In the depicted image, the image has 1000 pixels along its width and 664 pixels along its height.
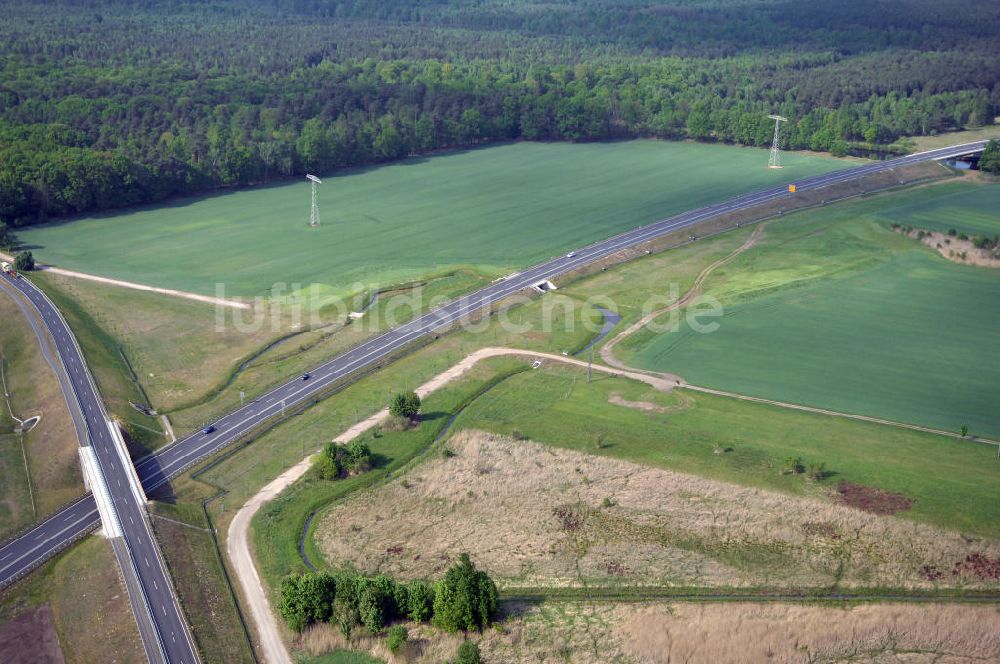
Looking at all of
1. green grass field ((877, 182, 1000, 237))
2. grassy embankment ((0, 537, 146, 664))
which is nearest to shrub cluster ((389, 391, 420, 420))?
grassy embankment ((0, 537, 146, 664))

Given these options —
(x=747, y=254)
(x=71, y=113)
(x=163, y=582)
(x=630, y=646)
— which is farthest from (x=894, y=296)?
(x=71, y=113)

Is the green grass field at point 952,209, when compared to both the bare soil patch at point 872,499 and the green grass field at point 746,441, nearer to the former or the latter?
the green grass field at point 746,441

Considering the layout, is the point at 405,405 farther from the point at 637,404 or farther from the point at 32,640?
the point at 32,640

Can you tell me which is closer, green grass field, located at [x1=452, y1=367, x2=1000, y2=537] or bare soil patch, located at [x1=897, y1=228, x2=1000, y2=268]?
green grass field, located at [x1=452, y1=367, x2=1000, y2=537]

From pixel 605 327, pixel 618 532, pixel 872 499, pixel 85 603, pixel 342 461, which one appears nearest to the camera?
pixel 85 603

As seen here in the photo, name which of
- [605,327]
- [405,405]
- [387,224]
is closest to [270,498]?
[405,405]

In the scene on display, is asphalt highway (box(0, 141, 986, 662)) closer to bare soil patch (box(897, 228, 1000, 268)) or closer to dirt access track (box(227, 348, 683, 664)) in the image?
dirt access track (box(227, 348, 683, 664))

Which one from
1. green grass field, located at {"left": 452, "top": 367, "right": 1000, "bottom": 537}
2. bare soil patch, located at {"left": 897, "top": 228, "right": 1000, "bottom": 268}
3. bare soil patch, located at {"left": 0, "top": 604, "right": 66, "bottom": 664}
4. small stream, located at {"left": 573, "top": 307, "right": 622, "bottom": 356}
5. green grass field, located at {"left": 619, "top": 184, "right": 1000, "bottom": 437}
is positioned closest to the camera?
bare soil patch, located at {"left": 0, "top": 604, "right": 66, "bottom": 664}
